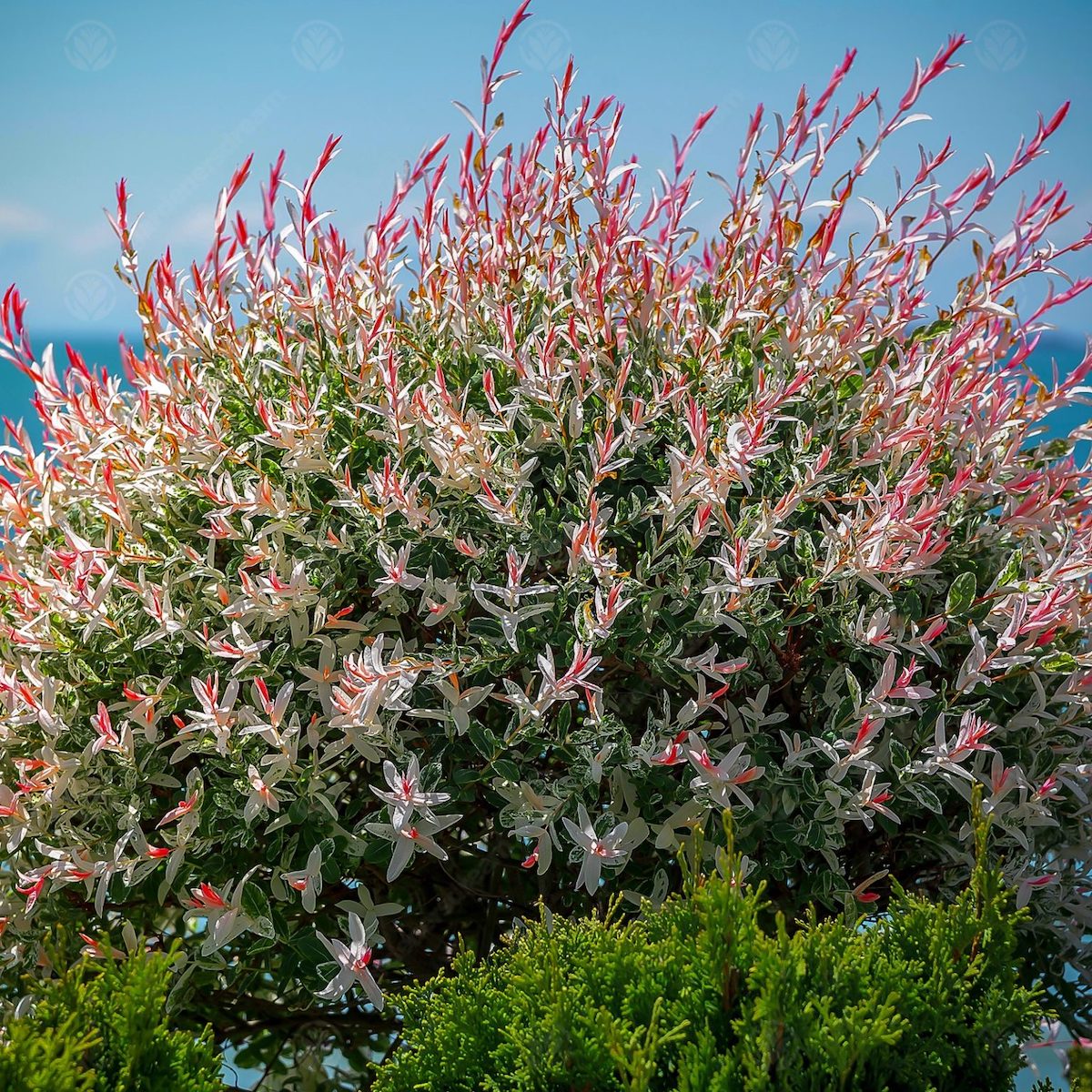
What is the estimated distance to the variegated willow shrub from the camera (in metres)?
2.36

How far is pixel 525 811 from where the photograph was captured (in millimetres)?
2340

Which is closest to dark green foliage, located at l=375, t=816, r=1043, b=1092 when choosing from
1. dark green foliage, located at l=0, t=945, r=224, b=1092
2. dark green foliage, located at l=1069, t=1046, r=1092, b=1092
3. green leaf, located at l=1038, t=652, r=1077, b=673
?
dark green foliage, located at l=1069, t=1046, r=1092, b=1092

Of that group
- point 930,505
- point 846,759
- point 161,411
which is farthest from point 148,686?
point 930,505

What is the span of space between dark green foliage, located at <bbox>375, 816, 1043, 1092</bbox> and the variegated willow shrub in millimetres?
309

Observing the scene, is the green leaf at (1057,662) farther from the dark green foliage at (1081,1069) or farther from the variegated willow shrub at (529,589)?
the dark green foliage at (1081,1069)

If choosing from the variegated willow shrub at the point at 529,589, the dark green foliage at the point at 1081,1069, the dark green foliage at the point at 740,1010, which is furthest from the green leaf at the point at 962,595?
the dark green foliage at the point at 1081,1069

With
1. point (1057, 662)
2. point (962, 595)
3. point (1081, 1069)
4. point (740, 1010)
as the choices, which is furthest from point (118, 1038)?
point (1057, 662)

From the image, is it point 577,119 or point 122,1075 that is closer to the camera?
point 122,1075

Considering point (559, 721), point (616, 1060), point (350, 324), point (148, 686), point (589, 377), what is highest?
point (350, 324)

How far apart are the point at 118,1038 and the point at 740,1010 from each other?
1005mm

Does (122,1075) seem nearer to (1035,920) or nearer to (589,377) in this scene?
(589,377)

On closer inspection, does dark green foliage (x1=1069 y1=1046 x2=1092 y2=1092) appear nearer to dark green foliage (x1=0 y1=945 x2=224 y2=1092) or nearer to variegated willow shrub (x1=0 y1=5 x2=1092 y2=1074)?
variegated willow shrub (x1=0 y1=5 x2=1092 y2=1074)

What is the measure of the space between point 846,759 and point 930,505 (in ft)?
1.76

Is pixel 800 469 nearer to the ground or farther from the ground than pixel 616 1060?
farther from the ground
